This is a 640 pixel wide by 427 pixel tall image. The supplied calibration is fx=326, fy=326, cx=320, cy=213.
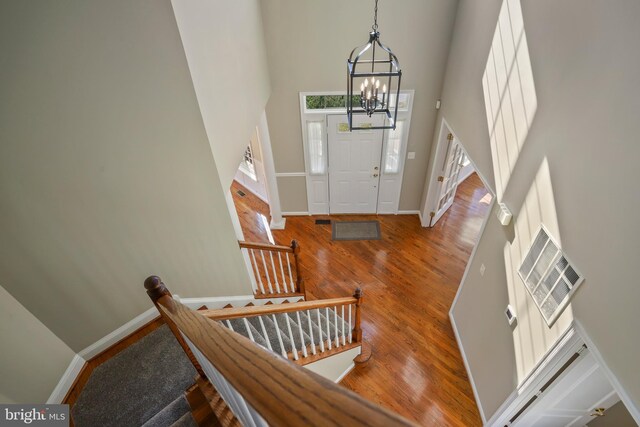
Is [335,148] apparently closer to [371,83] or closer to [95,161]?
[371,83]

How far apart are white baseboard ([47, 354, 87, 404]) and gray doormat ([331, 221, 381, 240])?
145 inches

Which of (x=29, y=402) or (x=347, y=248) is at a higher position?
(x=29, y=402)

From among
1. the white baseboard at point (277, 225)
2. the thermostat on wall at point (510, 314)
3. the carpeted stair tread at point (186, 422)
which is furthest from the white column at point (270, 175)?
the carpeted stair tread at point (186, 422)

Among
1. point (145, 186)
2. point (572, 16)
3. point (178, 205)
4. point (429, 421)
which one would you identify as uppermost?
point (572, 16)

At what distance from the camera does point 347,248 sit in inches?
205

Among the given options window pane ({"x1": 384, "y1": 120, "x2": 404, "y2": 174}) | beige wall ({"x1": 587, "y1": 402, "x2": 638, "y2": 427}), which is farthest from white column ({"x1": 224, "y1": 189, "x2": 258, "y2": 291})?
beige wall ({"x1": 587, "y1": 402, "x2": 638, "y2": 427})

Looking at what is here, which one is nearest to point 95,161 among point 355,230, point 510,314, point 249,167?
point 510,314

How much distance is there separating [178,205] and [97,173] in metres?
0.64

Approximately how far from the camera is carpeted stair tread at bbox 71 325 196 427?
2094 millimetres

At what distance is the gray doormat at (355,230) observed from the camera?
5.42 meters

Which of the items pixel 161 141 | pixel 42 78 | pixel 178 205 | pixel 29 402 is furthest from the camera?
pixel 178 205

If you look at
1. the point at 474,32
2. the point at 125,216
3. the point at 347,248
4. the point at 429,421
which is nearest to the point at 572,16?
the point at 474,32

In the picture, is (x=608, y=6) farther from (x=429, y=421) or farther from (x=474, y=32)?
(x=429, y=421)

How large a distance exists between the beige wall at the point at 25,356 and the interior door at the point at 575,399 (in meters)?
3.33
